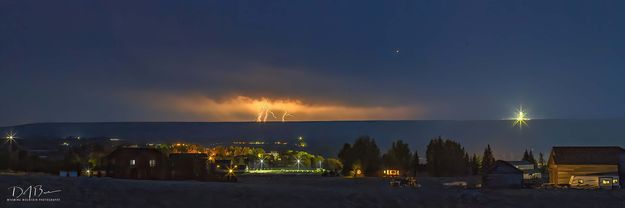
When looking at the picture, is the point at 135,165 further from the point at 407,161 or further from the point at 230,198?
the point at 407,161

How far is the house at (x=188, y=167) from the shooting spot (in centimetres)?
4895

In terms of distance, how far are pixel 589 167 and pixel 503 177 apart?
6.40 m

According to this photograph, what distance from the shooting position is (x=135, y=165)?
47938 mm

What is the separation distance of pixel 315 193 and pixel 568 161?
87.0ft

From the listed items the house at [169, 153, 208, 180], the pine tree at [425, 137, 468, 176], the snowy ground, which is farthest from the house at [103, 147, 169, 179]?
the pine tree at [425, 137, 468, 176]

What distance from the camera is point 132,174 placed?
4684 centimetres

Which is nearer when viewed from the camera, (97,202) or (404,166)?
(97,202)

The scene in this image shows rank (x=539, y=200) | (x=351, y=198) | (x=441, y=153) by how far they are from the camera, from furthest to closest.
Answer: (x=441, y=153) < (x=539, y=200) < (x=351, y=198)

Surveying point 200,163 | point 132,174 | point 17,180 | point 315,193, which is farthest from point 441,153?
point 17,180

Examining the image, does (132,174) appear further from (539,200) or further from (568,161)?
(568,161)
